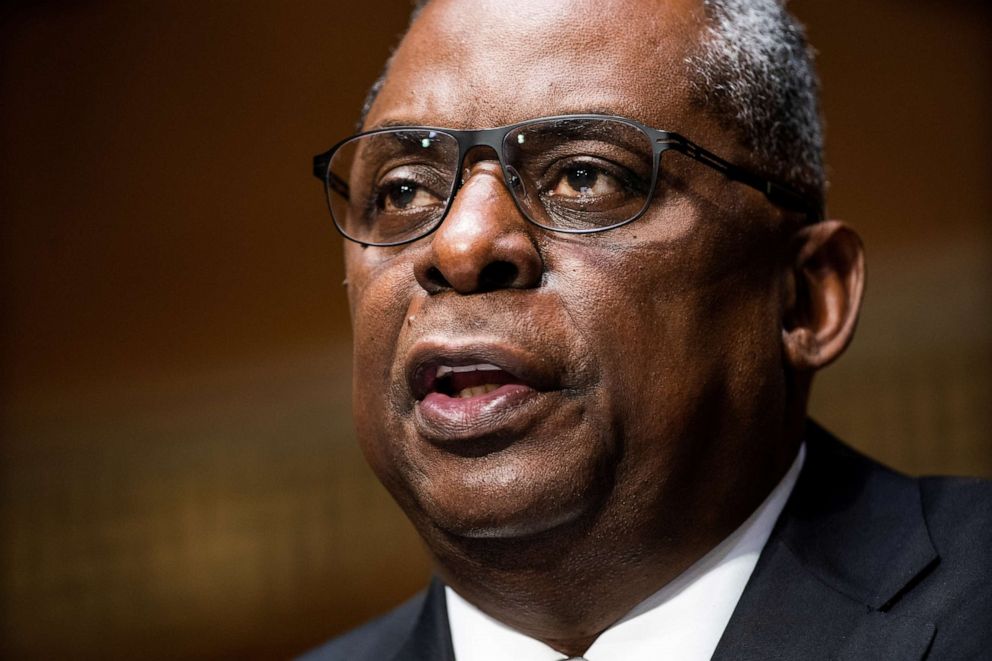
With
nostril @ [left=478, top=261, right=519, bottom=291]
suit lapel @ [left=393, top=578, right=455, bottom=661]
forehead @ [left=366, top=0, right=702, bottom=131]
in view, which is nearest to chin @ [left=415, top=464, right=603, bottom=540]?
nostril @ [left=478, top=261, right=519, bottom=291]

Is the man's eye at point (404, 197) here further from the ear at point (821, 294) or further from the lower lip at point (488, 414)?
the ear at point (821, 294)

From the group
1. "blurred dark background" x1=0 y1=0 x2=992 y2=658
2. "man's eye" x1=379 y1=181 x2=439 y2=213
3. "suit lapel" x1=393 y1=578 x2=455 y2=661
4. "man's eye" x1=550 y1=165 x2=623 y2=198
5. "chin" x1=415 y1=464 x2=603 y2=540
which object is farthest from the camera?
"blurred dark background" x1=0 y1=0 x2=992 y2=658

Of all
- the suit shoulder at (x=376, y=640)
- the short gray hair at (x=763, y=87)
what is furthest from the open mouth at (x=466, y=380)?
the suit shoulder at (x=376, y=640)

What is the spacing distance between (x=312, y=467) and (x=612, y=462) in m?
2.28

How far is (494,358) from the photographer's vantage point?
1.35 m

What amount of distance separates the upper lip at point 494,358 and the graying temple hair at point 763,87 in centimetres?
42

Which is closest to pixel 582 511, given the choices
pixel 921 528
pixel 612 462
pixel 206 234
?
pixel 612 462

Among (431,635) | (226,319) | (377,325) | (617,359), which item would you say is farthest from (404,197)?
(226,319)

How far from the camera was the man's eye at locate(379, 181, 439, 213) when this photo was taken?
155cm

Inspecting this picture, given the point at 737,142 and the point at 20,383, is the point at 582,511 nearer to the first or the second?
the point at 737,142

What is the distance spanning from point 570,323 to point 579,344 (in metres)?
0.03

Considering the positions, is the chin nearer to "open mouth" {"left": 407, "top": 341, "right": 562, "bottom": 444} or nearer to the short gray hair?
"open mouth" {"left": 407, "top": 341, "right": 562, "bottom": 444}

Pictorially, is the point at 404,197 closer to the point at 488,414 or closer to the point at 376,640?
the point at 488,414

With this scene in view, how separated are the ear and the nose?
412 millimetres
